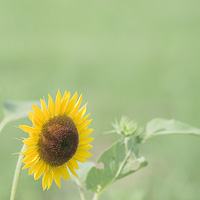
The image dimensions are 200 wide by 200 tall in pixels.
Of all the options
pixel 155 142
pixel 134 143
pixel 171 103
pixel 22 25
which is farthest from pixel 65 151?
pixel 22 25

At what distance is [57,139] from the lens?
0.94m

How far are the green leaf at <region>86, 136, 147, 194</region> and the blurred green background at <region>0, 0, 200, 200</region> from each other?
650mm

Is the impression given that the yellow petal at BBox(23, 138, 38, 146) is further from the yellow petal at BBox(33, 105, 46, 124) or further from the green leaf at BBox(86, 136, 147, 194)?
the green leaf at BBox(86, 136, 147, 194)

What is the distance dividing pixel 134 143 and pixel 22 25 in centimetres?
458

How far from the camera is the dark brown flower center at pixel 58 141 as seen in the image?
909 millimetres

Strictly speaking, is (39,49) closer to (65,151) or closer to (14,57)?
(14,57)

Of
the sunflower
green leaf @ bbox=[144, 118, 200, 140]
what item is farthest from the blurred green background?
the sunflower

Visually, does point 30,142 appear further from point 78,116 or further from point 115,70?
point 115,70

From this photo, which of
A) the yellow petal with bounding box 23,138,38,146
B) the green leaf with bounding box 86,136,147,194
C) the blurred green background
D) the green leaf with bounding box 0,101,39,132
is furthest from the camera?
the blurred green background

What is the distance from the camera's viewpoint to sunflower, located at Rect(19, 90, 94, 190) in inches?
35.1

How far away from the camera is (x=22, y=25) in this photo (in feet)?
17.5

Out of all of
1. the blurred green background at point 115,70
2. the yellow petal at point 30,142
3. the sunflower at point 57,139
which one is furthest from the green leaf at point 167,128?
the blurred green background at point 115,70

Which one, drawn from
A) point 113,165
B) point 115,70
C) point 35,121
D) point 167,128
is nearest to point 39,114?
point 35,121

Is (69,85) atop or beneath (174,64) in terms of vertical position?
beneath
